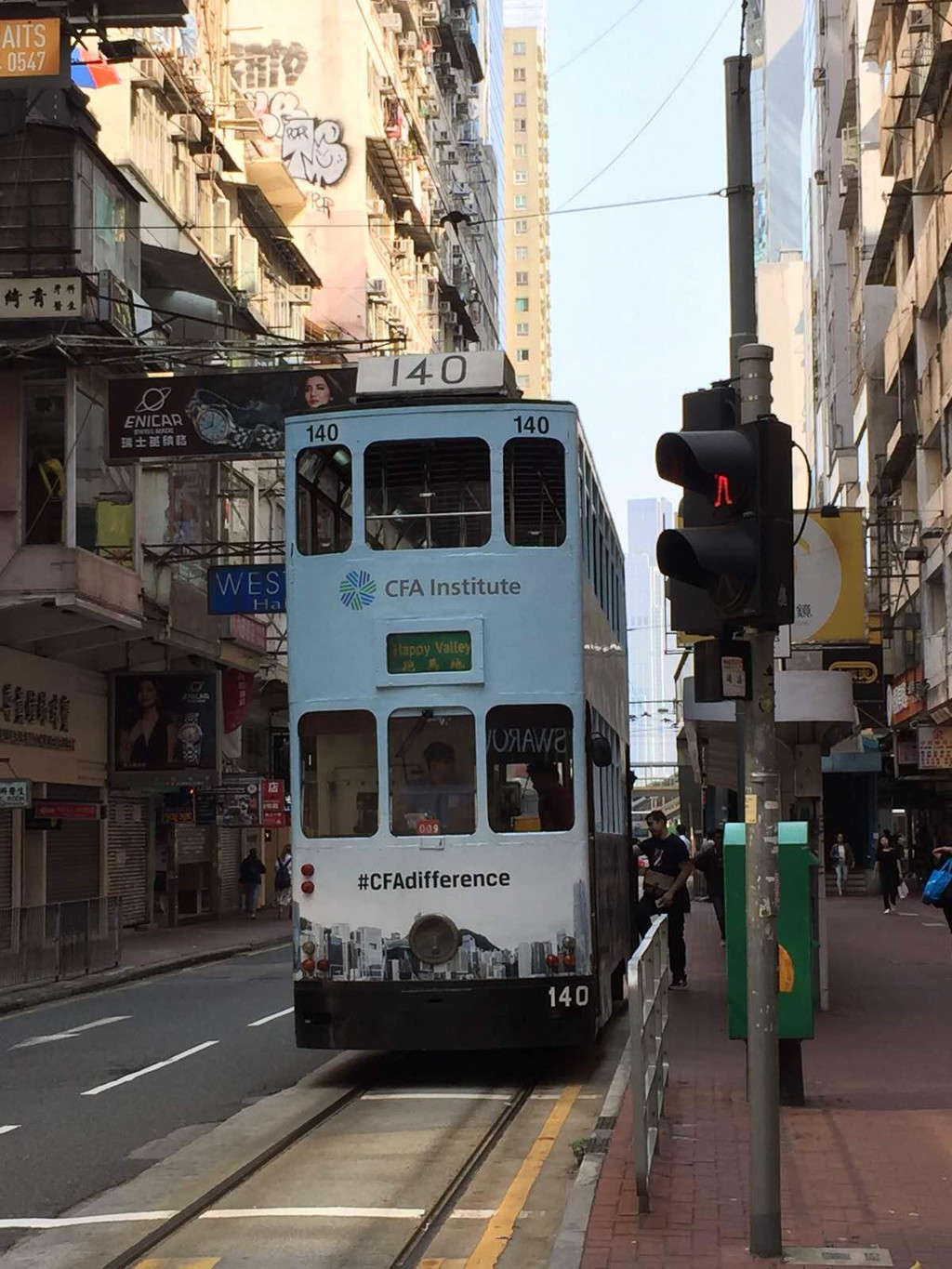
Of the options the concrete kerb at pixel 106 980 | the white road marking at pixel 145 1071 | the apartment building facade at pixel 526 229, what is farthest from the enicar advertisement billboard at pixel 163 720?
the apartment building facade at pixel 526 229

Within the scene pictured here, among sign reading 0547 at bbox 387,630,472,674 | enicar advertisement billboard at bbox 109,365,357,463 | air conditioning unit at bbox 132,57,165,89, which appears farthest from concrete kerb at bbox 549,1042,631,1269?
air conditioning unit at bbox 132,57,165,89

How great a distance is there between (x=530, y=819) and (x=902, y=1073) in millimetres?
3125

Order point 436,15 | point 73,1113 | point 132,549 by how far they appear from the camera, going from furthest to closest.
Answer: point 436,15 < point 132,549 < point 73,1113

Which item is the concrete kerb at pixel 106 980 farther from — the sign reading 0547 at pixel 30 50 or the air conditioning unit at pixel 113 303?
the sign reading 0547 at pixel 30 50

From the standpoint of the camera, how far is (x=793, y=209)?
19650 centimetres

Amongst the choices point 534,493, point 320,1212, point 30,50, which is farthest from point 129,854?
point 320,1212

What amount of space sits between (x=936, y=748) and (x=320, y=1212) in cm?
3394

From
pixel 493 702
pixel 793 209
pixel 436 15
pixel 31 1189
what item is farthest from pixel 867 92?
pixel 793 209

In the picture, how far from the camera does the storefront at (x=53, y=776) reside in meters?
31.2

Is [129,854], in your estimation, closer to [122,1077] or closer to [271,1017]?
[271,1017]

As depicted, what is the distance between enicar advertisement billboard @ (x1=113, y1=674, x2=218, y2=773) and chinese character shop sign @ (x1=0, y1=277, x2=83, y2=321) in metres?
10.7

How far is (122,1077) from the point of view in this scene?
590 inches

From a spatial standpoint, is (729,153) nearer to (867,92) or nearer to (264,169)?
(264,169)

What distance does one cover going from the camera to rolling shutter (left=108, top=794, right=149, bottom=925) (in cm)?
3750
